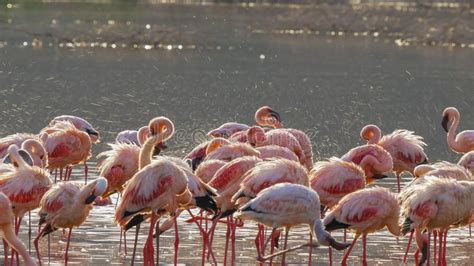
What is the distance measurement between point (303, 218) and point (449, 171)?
1593 mm

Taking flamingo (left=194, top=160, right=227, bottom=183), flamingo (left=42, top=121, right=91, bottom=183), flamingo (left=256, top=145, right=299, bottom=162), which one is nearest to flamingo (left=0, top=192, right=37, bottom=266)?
flamingo (left=194, top=160, right=227, bottom=183)

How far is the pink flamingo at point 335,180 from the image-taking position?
8.76 meters

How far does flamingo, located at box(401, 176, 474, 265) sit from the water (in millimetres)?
880

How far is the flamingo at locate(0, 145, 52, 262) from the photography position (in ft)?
26.9

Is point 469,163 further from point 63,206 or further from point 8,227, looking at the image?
point 8,227

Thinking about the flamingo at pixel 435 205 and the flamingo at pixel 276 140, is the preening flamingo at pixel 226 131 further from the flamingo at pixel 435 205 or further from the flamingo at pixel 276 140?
the flamingo at pixel 435 205

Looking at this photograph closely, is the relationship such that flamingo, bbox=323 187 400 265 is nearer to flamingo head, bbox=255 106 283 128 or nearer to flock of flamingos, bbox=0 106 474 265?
flock of flamingos, bbox=0 106 474 265

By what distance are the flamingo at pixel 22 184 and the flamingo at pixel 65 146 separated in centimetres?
183

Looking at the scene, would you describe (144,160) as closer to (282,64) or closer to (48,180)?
(48,180)

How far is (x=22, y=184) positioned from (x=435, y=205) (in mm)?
2853

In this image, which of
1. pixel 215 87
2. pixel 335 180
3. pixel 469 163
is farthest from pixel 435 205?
pixel 215 87

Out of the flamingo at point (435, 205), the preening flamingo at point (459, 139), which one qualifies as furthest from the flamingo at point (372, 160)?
the preening flamingo at point (459, 139)

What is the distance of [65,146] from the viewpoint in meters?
10.4

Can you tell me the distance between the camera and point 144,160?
8469 mm
